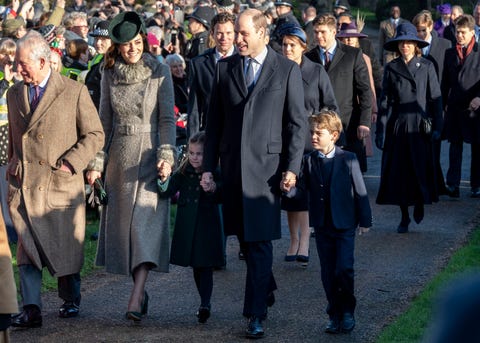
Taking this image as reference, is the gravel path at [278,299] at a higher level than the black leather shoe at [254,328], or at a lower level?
lower

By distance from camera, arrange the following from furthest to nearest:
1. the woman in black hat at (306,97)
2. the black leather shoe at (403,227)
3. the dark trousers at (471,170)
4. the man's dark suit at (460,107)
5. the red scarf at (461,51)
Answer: the red scarf at (461,51)
the man's dark suit at (460,107)
the dark trousers at (471,170)
the black leather shoe at (403,227)
the woman in black hat at (306,97)

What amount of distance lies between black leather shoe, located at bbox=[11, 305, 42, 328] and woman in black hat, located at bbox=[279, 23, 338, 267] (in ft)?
8.22

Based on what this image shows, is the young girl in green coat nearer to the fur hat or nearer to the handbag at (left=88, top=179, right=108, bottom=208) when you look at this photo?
the handbag at (left=88, top=179, right=108, bottom=208)

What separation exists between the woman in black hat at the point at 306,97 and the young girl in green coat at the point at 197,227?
1.64 metres

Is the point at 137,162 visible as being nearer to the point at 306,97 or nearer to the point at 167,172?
the point at 167,172

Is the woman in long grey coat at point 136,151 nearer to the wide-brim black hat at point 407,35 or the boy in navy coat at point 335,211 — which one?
the boy in navy coat at point 335,211

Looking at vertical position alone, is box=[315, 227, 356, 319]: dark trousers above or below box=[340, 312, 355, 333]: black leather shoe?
above

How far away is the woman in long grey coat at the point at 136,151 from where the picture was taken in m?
6.07

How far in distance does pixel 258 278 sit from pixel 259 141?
2.63ft

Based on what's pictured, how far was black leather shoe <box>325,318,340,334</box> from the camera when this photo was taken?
5672mm

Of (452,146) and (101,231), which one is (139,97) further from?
(452,146)

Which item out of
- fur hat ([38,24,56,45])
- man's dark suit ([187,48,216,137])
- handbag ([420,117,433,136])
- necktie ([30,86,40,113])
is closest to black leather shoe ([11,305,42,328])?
necktie ([30,86,40,113])

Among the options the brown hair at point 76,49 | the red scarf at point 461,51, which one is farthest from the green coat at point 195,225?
the red scarf at point 461,51

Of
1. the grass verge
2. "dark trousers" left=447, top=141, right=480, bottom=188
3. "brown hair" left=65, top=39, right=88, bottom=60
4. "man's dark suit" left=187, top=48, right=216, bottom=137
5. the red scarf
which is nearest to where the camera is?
the grass verge
